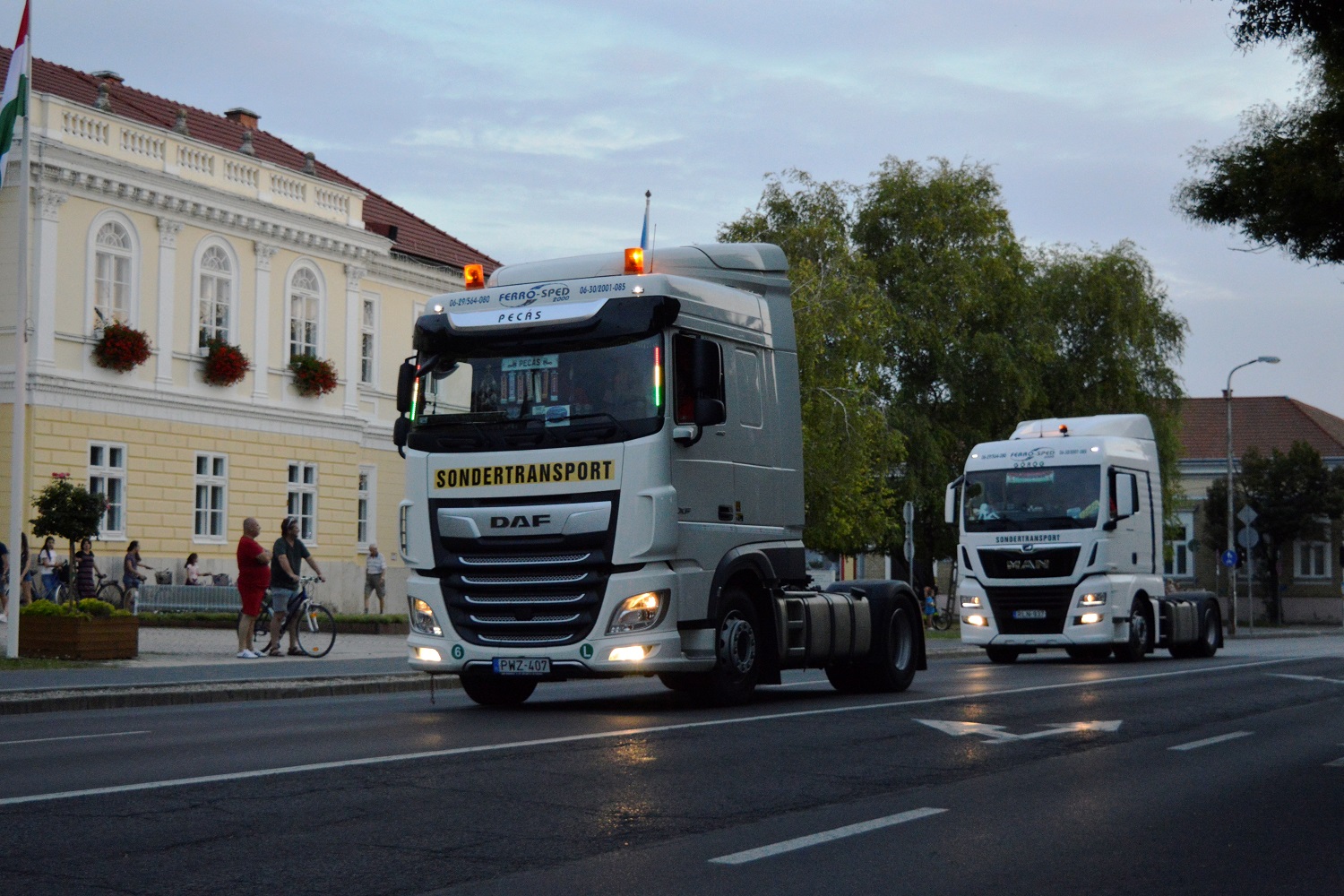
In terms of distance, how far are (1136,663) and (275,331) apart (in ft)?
78.4

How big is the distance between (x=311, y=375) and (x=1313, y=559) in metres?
53.7

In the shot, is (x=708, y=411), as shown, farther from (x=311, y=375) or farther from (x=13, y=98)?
(x=311, y=375)

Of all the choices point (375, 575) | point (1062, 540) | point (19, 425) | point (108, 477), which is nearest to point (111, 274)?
point (108, 477)

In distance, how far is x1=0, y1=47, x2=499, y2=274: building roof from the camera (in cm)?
3888

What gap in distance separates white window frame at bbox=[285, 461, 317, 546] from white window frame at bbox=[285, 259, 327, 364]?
2739mm

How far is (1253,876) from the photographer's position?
22.6ft

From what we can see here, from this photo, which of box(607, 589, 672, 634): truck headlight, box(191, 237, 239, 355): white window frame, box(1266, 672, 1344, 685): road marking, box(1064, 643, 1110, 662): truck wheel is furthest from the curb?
box(191, 237, 239, 355): white window frame

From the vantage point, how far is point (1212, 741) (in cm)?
1261

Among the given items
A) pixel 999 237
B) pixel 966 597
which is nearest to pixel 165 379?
pixel 966 597

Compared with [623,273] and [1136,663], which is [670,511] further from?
[1136,663]

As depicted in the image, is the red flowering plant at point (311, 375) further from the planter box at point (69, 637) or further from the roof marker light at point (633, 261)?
the roof marker light at point (633, 261)

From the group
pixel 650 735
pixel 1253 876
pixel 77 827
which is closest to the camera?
pixel 1253 876

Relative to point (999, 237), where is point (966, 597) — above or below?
below

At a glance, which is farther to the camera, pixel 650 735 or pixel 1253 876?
pixel 650 735
